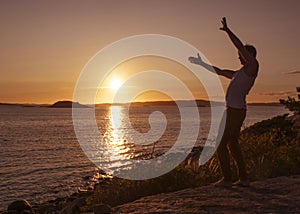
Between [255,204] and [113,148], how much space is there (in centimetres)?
4123

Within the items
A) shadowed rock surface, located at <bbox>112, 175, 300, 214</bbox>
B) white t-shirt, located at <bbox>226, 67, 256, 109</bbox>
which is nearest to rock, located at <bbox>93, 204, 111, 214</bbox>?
shadowed rock surface, located at <bbox>112, 175, 300, 214</bbox>

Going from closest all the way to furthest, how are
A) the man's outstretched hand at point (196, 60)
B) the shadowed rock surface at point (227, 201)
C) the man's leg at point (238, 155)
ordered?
the shadowed rock surface at point (227, 201) → the man's leg at point (238, 155) → the man's outstretched hand at point (196, 60)

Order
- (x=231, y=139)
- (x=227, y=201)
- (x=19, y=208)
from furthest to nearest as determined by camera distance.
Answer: (x=19, y=208), (x=231, y=139), (x=227, y=201)

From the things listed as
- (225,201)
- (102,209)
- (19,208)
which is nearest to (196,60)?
(225,201)

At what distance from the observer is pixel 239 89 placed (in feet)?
22.6

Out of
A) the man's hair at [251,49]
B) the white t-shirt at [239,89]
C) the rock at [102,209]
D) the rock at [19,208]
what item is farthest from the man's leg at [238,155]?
the rock at [19,208]

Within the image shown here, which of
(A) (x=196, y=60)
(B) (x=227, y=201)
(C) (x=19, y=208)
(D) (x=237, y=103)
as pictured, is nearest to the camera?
(B) (x=227, y=201)

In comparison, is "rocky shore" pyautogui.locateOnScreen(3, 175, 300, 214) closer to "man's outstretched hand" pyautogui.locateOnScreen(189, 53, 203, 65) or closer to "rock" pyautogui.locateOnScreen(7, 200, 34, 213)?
"man's outstretched hand" pyautogui.locateOnScreen(189, 53, 203, 65)

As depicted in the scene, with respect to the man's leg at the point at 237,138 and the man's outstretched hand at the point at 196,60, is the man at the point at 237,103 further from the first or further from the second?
the man's outstretched hand at the point at 196,60

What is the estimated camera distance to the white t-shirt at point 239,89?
6.86 metres

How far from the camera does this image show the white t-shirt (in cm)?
686

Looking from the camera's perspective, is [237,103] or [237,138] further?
[237,138]

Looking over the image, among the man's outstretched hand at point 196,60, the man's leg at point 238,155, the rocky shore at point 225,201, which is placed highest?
the man's outstretched hand at point 196,60

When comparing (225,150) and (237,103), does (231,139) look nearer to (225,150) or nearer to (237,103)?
(225,150)
